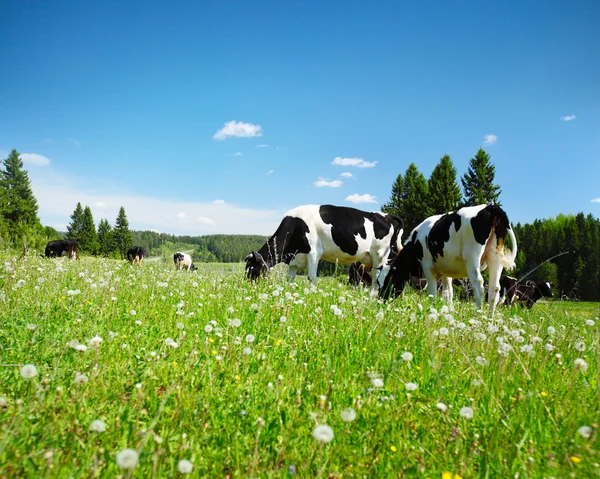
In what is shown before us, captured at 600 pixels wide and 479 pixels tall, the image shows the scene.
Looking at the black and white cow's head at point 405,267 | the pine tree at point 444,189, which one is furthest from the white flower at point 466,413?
the pine tree at point 444,189

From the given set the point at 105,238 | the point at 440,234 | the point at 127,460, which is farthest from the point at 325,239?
the point at 105,238

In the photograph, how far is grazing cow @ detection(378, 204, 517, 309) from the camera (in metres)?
8.13

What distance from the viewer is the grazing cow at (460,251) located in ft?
26.7

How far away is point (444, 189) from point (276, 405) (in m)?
56.5

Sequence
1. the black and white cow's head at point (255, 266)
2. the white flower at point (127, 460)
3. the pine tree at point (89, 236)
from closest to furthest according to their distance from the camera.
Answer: the white flower at point (127, 460) < the black and white cow's head at point (255, 266) < the pine tree at point (89, 236)

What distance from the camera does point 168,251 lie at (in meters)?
13.7

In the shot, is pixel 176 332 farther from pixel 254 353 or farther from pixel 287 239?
pixel 287 239

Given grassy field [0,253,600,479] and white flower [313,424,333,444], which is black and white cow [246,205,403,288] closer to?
grassy field [0,253,600,479]

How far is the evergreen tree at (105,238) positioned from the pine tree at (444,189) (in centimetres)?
7778

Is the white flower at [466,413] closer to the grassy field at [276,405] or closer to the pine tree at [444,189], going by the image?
the grassy field at [276,405]

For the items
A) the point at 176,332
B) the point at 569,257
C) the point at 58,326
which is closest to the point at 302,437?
the point at 176,332

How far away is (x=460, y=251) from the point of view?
8.88 m

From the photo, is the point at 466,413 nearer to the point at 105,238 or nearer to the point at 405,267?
the point at 405,267

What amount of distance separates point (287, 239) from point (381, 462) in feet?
30.7
